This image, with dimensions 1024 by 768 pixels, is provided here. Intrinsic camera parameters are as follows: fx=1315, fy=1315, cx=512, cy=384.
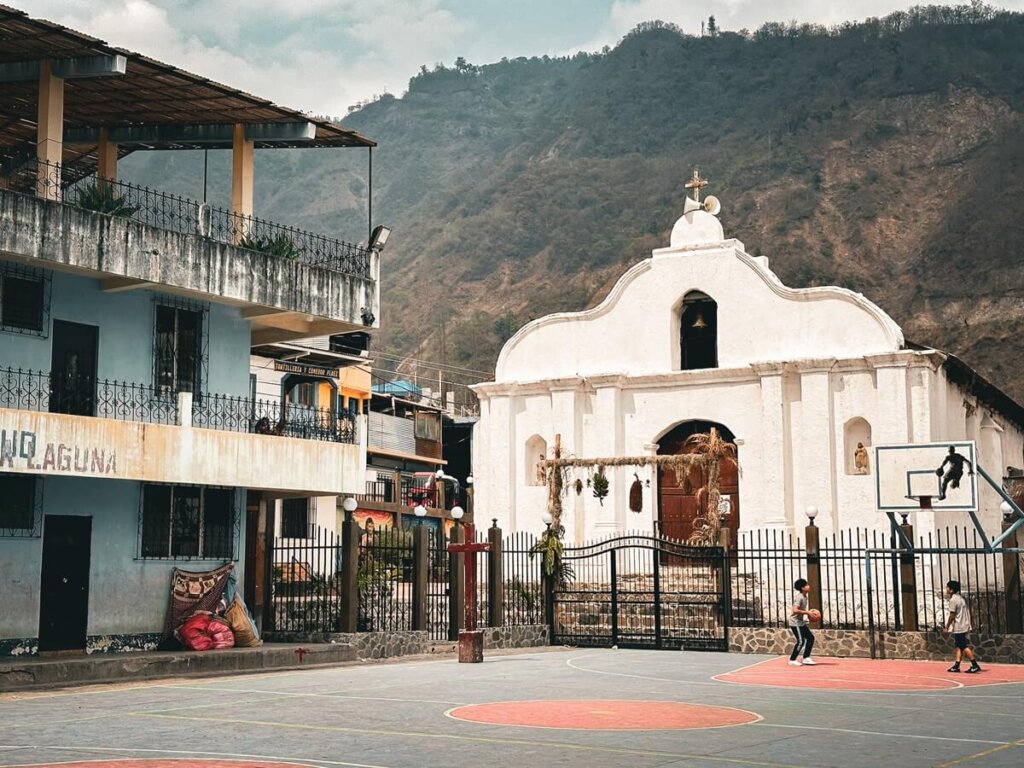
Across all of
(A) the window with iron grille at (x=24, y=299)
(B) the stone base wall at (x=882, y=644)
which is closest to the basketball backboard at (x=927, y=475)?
(B) the stone base wall at (x=882, y=644)

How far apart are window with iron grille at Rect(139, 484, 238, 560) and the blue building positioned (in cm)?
4

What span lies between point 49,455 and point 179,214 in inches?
204

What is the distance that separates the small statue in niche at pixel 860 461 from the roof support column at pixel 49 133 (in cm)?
2060

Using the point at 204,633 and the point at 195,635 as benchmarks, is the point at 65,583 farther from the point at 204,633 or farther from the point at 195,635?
the point at 204,633

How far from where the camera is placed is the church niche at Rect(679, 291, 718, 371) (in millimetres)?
36000

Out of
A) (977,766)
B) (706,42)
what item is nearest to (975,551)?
(977,766)

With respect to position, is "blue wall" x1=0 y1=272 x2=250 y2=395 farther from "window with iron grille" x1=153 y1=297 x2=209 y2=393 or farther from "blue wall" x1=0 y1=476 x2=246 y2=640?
"blue wall" x1=0 y1=476 x2=246 y2=640

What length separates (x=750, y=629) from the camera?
82.7 feet

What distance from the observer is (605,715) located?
14445mm

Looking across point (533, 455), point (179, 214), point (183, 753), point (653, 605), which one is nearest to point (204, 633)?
point (179, 214)

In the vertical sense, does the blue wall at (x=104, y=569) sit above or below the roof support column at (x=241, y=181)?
below

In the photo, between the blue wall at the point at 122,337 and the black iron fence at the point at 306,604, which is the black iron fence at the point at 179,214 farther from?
the black iron fence at the point at 306,604

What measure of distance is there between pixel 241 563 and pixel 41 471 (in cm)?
568

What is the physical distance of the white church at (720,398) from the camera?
33.1m
